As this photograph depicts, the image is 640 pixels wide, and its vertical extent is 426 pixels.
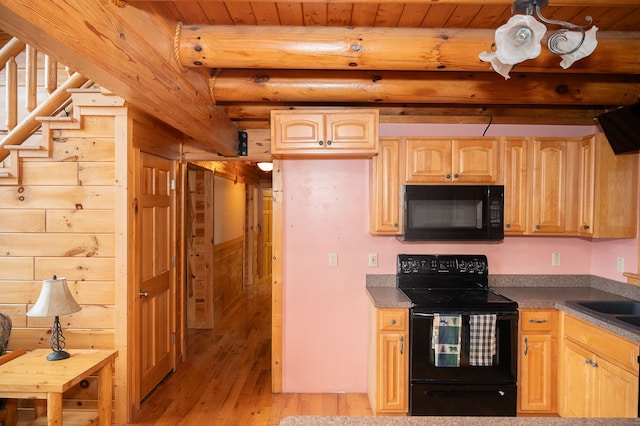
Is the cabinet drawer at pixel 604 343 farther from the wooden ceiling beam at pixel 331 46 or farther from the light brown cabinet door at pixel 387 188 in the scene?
the wooden ceiling beam at pixel 331 46

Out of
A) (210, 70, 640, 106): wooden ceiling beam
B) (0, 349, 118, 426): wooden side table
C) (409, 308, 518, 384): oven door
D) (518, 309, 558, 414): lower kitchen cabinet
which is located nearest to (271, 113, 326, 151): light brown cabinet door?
(210, 70, 640, 106): wooden ceiling beam

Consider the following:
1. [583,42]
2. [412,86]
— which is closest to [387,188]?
[412,86]

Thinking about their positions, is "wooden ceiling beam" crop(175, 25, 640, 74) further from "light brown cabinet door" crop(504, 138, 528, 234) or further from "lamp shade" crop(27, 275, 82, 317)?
"lamp shade" crop(27, 275, 82, 317)

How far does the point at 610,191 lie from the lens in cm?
292

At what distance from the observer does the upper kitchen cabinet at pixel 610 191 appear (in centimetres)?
290

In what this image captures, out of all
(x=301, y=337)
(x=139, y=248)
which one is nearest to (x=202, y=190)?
(x=139, y=248)

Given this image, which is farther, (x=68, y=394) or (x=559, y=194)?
(x=559, y=194)

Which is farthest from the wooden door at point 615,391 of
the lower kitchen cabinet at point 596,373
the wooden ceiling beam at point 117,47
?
the wooden ceiling beam at point 117,47

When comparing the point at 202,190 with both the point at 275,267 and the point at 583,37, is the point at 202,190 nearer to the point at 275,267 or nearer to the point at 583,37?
the point at 275,267

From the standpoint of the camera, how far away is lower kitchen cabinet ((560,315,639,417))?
6.96ft

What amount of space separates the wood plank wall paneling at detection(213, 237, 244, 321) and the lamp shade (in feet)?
8.84

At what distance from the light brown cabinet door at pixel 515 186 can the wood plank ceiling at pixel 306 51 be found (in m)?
0.44

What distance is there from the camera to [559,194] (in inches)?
119

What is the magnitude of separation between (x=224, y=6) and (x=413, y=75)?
127cm
